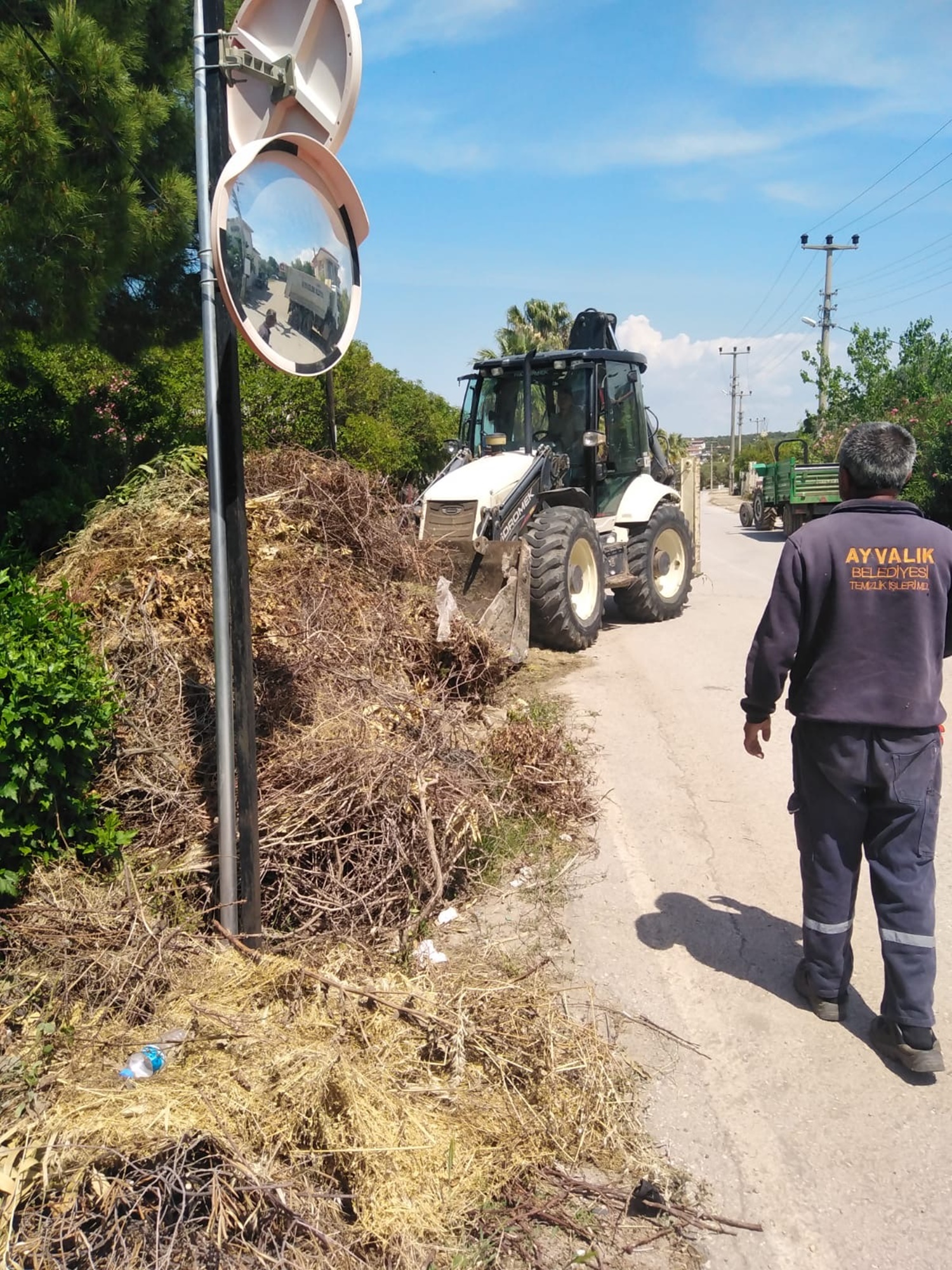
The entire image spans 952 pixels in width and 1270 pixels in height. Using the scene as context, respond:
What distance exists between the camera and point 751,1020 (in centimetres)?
364

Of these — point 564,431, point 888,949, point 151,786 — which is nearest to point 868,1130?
point 888,949

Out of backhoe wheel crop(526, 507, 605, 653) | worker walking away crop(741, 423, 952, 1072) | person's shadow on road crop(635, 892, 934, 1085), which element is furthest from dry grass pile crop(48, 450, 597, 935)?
backhoe wheel crop(526, 507, 605, 653)

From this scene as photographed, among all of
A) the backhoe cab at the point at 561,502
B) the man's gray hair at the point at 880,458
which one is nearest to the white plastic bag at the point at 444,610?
the backhoe cab at the point at 561,502

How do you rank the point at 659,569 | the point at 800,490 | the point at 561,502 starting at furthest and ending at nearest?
the point at 800,490 < the point at 659,569 < the point at 561,502

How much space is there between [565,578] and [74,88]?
18.2 ft

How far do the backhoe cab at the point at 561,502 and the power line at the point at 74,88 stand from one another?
418 cm

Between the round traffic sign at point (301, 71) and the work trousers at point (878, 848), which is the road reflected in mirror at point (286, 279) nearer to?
the round traffic sign at point (301, 71)

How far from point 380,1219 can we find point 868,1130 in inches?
61.1

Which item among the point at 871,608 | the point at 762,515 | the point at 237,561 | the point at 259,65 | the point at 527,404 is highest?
the point at 259,65

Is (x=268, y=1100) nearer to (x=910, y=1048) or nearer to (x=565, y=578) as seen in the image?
(x=910, y=1048)

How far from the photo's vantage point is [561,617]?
9.16 meters

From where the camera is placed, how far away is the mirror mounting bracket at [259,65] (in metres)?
3.17

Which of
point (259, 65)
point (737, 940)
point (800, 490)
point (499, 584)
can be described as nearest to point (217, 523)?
point (259, 65)

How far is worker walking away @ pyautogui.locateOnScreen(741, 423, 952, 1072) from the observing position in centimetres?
337
